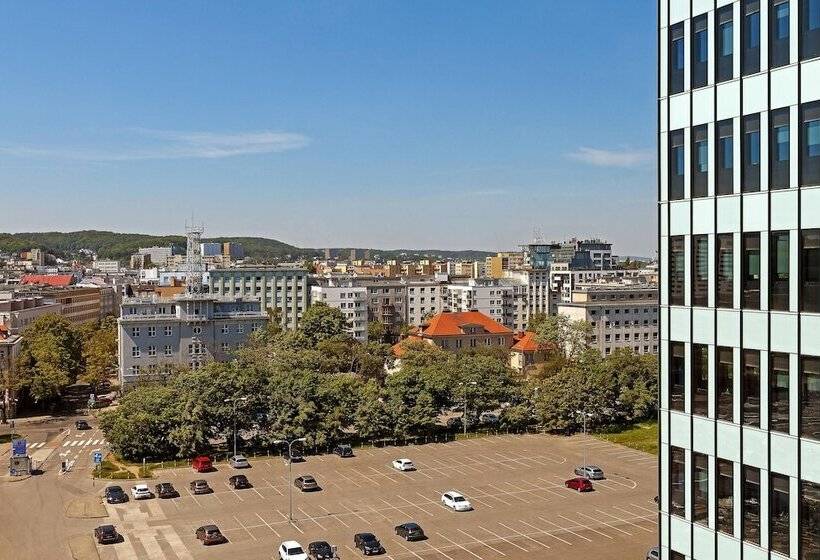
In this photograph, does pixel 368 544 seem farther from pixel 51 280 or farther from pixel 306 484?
pixel 51 280

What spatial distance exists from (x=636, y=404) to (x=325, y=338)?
54060 mm

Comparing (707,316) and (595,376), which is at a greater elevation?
(707,316)

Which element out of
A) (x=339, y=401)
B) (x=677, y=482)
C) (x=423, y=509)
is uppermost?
(x=677, y=482)

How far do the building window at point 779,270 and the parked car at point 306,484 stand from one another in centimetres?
4328

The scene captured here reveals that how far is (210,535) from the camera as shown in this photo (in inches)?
1730

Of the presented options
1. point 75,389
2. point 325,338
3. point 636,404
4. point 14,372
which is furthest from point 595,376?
point 75,389

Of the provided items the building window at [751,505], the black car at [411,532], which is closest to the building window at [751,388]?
the building window at [751,505]

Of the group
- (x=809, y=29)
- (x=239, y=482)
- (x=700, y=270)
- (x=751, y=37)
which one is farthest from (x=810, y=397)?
(x=239, y=482)

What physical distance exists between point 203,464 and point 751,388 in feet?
169

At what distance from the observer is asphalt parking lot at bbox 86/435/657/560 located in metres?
43.2

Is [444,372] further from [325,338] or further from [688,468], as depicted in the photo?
[688,468]

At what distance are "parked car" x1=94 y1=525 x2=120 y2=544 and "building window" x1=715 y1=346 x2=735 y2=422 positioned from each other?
36766 mm

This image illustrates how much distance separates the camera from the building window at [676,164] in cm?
1844

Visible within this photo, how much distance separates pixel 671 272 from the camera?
18797 mm
